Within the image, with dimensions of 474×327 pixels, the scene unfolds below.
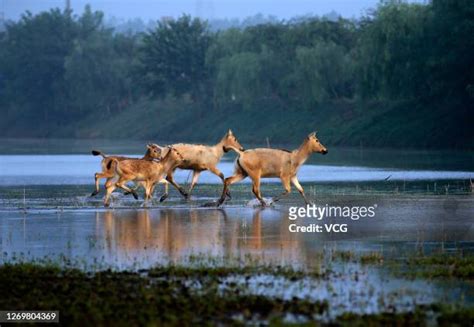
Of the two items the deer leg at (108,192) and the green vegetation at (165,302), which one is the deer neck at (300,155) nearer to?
the deer leg at (108,192)

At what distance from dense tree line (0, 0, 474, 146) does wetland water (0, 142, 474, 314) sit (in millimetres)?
35723

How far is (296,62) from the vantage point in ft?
318

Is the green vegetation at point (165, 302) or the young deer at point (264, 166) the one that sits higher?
the young deer at point (264, 166)

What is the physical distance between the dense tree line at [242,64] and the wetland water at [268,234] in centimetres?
3572

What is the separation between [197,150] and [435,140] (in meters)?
44.1

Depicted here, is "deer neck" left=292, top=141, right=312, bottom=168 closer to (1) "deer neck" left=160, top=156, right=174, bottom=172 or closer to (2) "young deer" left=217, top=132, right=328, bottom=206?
(2) "young deer" left=217, top=132, right=328, bottom=206

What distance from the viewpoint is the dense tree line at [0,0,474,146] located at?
74438 millimetres

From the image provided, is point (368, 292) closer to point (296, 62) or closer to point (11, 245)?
point (11, 245)

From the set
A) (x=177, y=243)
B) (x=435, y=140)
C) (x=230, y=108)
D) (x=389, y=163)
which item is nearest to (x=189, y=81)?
(x=230, y=108)

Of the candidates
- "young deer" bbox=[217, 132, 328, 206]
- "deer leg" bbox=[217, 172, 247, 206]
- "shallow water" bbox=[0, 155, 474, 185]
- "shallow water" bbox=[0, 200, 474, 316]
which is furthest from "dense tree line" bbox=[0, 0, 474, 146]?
"shallow water" bbox=[0, 200, 474, 316]

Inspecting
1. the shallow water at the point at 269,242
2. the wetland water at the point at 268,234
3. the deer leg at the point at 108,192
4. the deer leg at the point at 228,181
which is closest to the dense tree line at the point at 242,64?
the wetland water at the point at 268,234

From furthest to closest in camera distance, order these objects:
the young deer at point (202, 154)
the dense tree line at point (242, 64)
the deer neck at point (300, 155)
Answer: the dense tree line at point (242, 64) < the young deer at point (202, 154) < the deer neck at point (300, 155)

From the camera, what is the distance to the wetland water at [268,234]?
16469 mm

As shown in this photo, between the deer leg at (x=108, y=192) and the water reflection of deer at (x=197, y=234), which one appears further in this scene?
the deer leg at (x=108, y=192)
